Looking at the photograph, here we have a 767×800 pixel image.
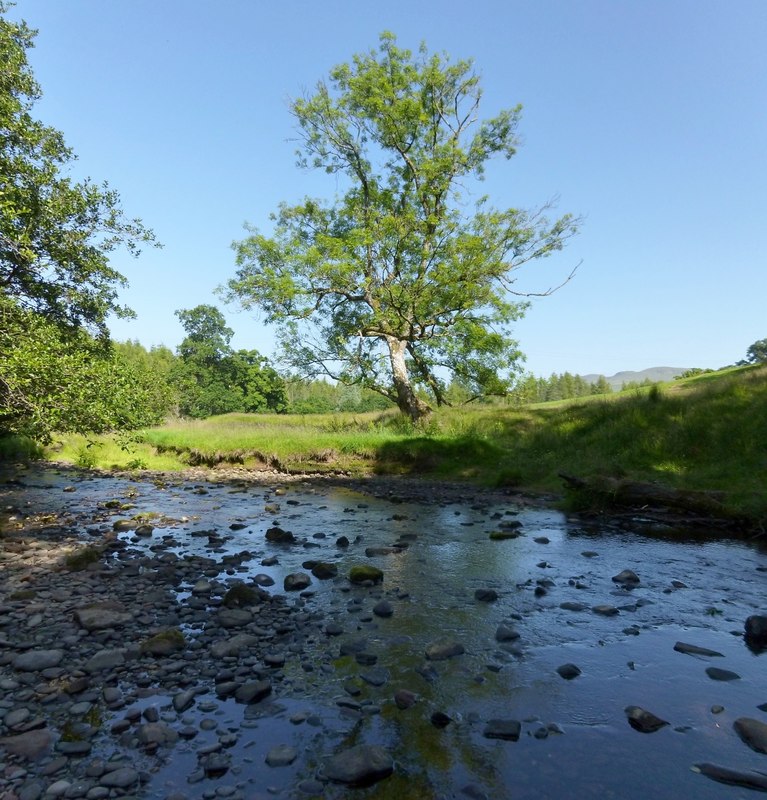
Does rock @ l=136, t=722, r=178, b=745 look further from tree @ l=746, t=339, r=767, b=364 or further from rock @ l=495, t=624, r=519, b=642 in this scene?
tree @ l=746, t=339, r=767, b=364

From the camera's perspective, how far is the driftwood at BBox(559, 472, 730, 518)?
41.6 feet

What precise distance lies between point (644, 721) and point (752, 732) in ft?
2.77

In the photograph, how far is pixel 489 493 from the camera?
725 inches

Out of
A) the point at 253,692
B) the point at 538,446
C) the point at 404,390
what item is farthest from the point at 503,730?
the point at 404,390

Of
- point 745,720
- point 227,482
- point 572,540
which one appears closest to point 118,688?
point 745,720

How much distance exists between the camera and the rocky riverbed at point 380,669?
3818 millimetres

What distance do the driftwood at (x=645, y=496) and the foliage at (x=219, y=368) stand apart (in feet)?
243

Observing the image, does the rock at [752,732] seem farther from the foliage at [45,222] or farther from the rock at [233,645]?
the foliage at [45,222]

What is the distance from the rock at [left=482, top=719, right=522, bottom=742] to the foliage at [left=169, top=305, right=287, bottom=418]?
81.8 m

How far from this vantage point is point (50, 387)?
1276 cm

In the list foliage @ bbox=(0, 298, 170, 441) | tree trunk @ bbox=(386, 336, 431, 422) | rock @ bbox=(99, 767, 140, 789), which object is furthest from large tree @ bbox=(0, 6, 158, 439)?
tree trunk @ bbox=(386, 336, 431, 422)

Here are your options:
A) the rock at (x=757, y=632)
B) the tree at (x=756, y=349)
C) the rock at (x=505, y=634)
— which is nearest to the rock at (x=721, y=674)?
the rock at (x=757, y=632)

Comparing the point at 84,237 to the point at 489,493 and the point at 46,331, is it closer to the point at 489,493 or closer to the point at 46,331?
the point at 46,331

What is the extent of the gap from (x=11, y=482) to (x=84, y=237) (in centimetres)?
972
